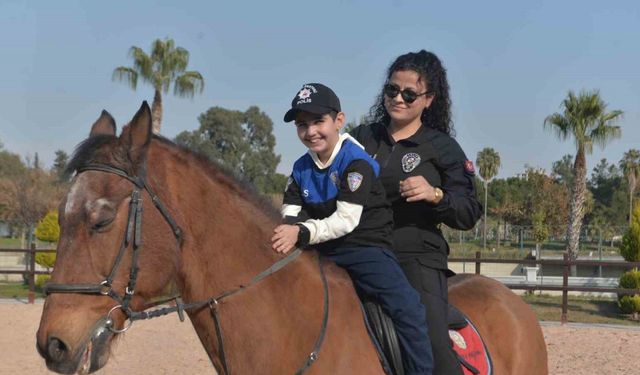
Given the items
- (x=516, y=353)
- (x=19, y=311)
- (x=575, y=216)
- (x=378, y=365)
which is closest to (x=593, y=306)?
(x=575, y=216)

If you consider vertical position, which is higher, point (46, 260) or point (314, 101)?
point (314, 101)

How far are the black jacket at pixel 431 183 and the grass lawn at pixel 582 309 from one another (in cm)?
1357

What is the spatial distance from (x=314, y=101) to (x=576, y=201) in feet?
85.1

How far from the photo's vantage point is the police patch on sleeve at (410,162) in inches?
136

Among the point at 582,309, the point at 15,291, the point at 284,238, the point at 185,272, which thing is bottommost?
the point at 15,291

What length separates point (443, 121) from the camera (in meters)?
3.82

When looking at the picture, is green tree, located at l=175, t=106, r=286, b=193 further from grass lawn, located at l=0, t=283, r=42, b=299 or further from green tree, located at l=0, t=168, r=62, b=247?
grass lawn, located at l=0, t=283, r=42, b=299

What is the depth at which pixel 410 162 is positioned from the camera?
3.46m

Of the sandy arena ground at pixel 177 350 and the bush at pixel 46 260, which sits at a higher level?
the bush at pixel 46 260

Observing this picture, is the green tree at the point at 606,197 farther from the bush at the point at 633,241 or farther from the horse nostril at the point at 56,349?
the horse nostril at the point at 56,349

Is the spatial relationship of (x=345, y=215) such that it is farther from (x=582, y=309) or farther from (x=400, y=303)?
(x=582, y=309)

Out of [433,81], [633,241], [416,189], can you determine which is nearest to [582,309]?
[633,241]

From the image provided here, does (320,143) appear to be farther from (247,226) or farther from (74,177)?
(74,177)

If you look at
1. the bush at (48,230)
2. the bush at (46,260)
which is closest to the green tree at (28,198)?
the bush at (48,230)
